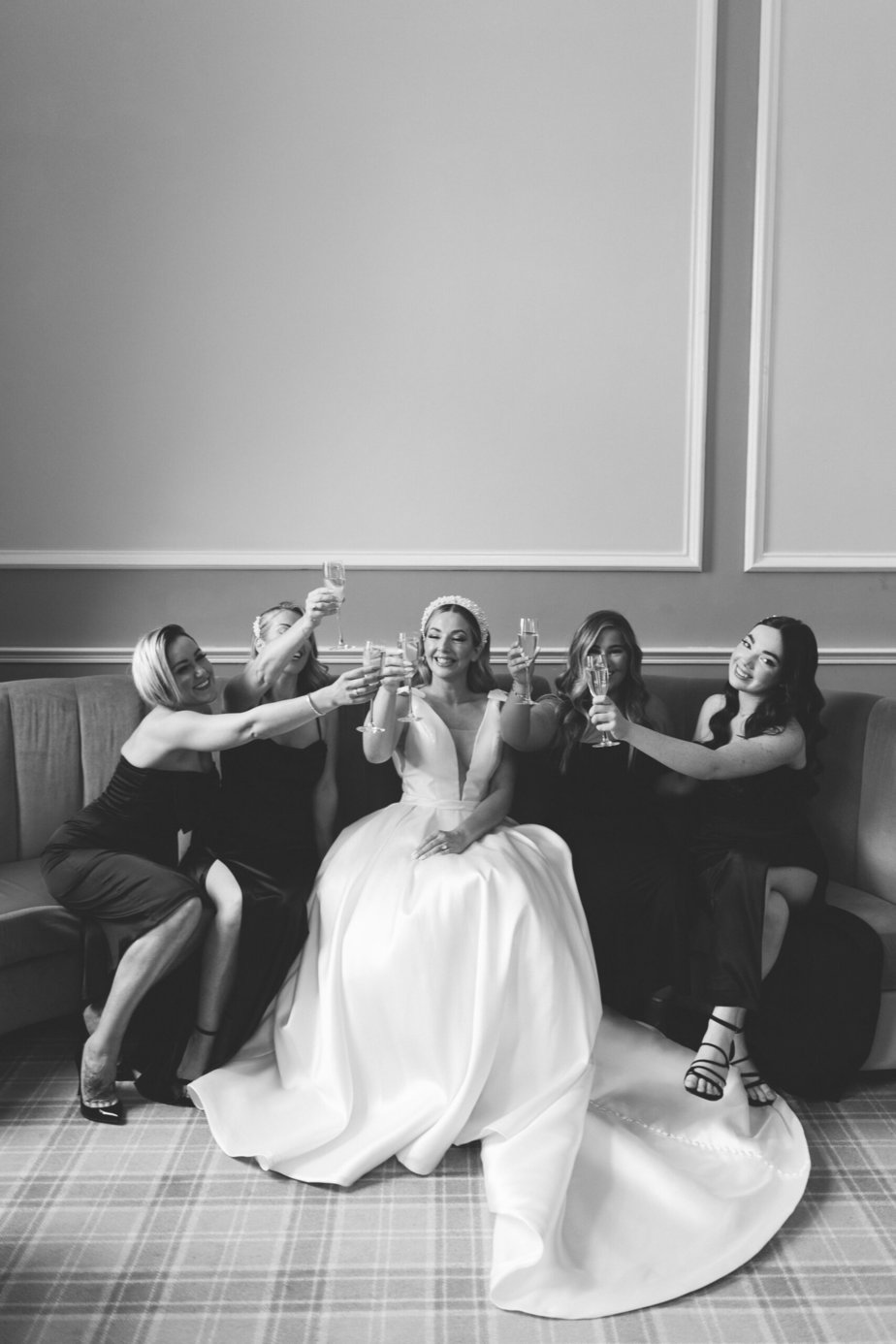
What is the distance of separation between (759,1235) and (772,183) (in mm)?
3482

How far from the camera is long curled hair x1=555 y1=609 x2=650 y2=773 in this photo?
3277 mm

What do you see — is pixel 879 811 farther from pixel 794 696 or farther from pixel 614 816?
pixel 614 816

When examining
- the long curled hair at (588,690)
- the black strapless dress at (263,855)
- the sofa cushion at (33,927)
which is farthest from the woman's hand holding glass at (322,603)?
the sofa cushion at (33,927)

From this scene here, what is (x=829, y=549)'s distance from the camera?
398 cm

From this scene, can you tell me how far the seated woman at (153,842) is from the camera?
8.90 ft

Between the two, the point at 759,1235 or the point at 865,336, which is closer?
the point at 759,1235

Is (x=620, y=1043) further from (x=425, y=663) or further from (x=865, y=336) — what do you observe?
(x=865, y=336)

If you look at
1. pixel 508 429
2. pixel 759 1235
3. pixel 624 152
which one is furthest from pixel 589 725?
pixel 624 152

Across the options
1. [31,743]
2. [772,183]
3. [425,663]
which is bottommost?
[31,743]

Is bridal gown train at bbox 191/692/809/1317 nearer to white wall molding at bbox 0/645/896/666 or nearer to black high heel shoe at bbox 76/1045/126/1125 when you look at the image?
black high heel shoe at bbox 76/1045/126/1125

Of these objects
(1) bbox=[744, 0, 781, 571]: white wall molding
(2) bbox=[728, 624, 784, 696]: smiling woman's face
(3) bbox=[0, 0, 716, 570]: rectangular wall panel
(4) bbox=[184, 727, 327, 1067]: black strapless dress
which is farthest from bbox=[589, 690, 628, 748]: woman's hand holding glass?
(1) bbox=[744, 0, 781, 571]: white wall molding

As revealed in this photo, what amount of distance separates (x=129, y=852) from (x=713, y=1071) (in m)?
1.71

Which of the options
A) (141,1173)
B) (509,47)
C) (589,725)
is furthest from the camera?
(509,47)

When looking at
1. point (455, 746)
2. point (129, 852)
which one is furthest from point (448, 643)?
point (129, 852)
